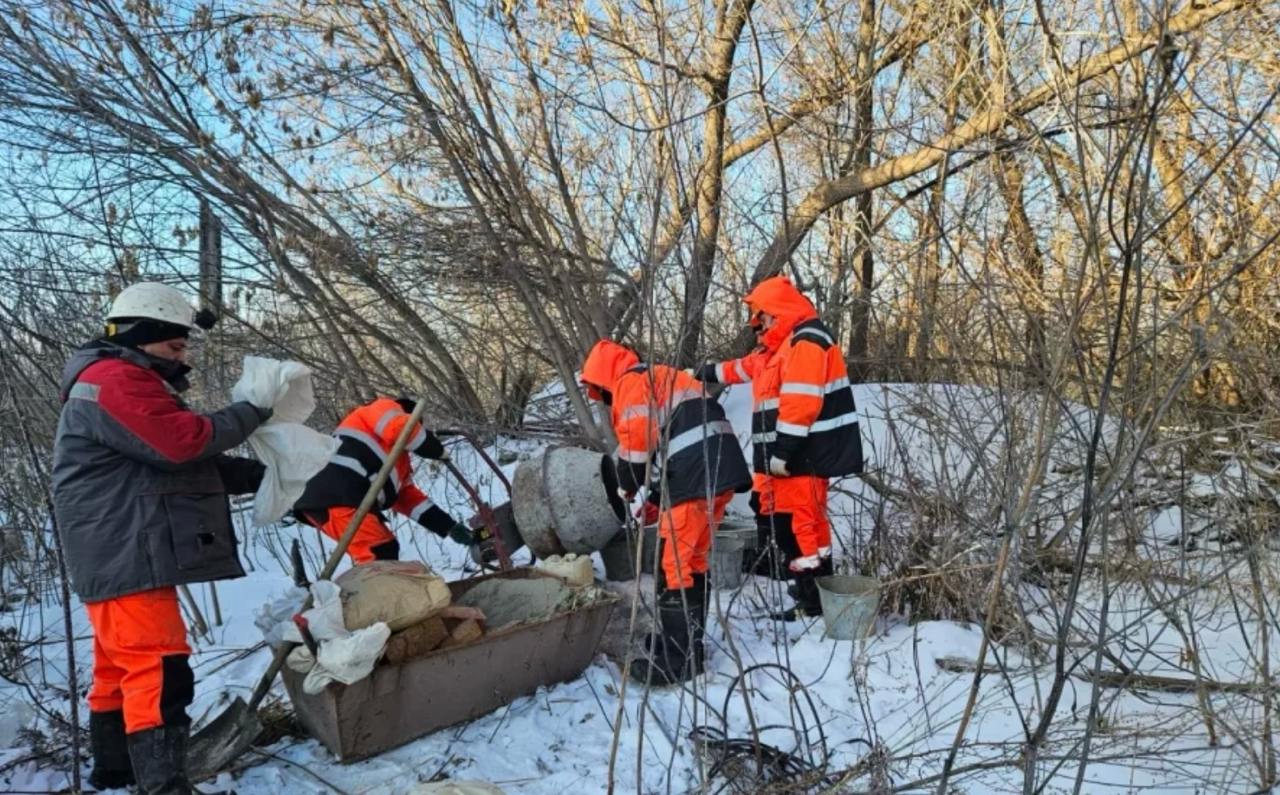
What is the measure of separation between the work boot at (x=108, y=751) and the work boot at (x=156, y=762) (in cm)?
27

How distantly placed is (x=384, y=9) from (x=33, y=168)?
282 cm

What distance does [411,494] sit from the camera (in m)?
5.04

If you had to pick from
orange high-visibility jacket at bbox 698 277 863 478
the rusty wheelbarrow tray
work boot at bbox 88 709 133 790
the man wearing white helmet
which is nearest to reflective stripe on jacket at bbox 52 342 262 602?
the man wearing white helmet

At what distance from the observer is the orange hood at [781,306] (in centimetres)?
517

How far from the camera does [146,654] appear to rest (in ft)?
10.0

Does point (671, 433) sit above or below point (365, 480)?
above

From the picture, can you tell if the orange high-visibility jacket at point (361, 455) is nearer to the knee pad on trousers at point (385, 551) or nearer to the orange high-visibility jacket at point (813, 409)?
the knee pad on trousers at point (385, 551)

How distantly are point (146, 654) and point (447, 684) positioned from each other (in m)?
1.17

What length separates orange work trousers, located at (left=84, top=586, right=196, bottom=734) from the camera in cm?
303

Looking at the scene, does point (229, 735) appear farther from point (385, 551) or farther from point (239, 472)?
point (385, 551)

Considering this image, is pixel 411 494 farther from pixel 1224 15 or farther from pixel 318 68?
pixel 1224 15

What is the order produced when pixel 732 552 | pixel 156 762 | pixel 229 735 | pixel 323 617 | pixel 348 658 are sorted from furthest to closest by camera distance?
pixel 732 552 < pixel 229 735 < pixel 323 617 < pixel 348 658 < pixel 156 762

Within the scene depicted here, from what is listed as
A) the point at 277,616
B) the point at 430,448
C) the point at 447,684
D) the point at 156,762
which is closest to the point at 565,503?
the point at 430,448

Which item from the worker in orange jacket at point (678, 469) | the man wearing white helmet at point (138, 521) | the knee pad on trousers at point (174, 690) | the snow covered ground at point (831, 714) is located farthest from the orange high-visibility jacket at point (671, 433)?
the knee pad on trousers at point (174, 690)
